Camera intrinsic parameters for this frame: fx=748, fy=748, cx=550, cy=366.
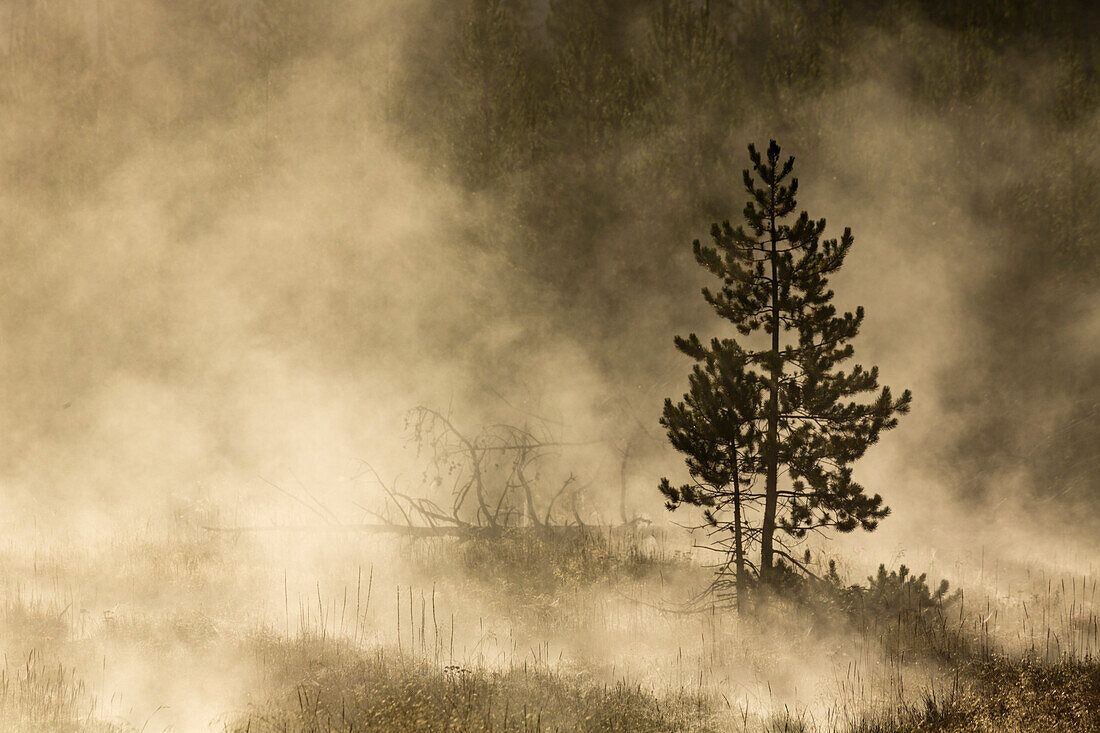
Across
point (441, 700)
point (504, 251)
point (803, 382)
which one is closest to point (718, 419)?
point (803, 382)

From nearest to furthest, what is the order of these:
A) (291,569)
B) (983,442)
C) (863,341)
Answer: (291,569) → (983,442) → (863,341)

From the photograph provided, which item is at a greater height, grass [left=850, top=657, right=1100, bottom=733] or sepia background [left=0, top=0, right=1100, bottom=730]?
sepia background [left=0, top=0, right=1100, bottom=730]

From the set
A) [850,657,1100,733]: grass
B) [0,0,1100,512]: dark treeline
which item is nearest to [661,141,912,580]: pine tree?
[850,657,1100,733]: grass

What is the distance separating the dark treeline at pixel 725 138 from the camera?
1334cm

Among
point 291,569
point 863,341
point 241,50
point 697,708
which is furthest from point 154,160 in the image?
point 697,708

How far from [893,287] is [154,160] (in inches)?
746

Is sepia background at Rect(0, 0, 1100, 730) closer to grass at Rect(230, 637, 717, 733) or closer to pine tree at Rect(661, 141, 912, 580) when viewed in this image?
grass at Rect(230, 637, 717, 733)

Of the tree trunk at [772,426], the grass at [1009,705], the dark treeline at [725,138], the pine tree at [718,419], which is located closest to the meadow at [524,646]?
the grass at [1009,705]

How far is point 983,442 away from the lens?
1267 centimetres

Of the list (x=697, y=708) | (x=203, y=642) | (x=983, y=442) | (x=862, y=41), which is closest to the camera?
(x=697, y=708)

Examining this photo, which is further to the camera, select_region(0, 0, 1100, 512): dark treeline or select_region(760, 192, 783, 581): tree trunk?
select_region(0, 0, 1100, 512): dark treeline

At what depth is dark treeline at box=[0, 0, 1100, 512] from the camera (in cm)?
1334

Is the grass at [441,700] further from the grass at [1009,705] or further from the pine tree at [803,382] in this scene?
the pine tree at [803,382]

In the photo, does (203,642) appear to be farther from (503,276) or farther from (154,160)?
(154,160)
